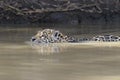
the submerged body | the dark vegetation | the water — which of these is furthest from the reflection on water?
the dark vegetation

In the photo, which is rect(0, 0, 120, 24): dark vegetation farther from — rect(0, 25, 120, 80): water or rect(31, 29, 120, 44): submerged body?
rect(0, 25, 120, 80): water

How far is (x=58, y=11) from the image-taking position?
11.1 m

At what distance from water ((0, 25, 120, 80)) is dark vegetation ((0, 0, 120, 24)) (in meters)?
3.54

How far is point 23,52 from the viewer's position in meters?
6.14

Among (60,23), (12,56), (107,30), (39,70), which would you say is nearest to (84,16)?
(60,23)

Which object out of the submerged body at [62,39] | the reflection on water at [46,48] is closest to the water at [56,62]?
the reflection on water at [46,48]

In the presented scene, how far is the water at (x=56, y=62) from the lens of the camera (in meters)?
4.49

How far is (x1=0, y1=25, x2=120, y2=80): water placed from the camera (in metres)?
4.49

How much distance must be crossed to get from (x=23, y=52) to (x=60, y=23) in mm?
5037

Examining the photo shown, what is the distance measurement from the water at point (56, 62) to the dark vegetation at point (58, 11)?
11.6 ft

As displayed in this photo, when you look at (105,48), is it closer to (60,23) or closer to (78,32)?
(78,32)

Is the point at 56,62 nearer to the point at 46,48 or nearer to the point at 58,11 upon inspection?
the point at 46,48

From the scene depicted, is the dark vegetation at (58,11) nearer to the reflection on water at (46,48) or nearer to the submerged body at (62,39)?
the submerged body at (62,39)

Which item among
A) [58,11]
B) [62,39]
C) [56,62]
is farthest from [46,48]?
[58,11]
